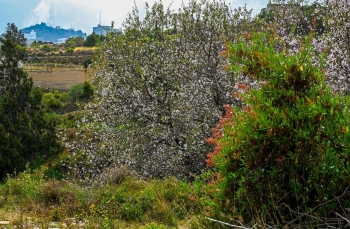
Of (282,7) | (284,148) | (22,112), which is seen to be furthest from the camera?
(22,112)

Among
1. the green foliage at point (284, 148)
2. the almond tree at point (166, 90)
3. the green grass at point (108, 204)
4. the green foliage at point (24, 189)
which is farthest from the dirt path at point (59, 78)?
the green foliage at point (284, 148)

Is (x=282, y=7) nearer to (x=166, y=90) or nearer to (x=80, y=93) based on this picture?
(x=166, y=90)

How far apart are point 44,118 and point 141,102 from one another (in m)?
9.92

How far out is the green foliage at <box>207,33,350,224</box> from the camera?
9.71 feet

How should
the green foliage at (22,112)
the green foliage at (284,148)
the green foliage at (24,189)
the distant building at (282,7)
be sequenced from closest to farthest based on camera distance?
the green foliage at (284,148), the green foliage at (24,189), the distant building at (282,7), the green foliage at (22,112)

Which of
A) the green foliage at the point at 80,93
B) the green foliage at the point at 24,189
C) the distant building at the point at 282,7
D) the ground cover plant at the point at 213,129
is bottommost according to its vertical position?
the green foliage at the point at 80,93

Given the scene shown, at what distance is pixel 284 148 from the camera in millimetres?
3086

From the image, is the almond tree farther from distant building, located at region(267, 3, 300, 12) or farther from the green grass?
the green grass

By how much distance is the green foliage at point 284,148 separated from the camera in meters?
2.96

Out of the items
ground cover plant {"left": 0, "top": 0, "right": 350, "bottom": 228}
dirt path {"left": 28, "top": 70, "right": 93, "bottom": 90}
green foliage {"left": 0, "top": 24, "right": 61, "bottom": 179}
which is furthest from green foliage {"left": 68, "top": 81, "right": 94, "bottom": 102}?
ground cover plant {"left": 0, "top": 0, "right": 350, "bottom": 228}

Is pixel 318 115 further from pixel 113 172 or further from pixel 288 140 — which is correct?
pixel 113 172

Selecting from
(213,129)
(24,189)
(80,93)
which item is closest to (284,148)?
(213,129)

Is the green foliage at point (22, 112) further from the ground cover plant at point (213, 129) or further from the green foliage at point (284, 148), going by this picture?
the green foliage at point (284, 148)

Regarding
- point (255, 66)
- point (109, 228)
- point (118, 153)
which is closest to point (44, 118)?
point (118, 153)
